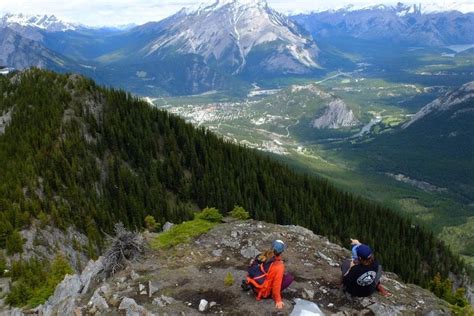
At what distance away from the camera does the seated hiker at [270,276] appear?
93.5 ft

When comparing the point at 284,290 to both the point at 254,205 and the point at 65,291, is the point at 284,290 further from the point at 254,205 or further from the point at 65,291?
the point at 254,205

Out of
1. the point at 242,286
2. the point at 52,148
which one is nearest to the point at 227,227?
the point at 242,286

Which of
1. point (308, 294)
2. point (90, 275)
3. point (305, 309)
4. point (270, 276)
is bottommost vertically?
point (90, 275)

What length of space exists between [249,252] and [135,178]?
243 ft

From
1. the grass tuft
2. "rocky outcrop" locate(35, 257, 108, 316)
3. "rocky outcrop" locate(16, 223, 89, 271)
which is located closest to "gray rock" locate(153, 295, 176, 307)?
"rocky outcrop" locate(35, 257, 108, 316)

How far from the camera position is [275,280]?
2878 centimetres

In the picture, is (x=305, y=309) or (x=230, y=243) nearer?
(x=305, y=309)

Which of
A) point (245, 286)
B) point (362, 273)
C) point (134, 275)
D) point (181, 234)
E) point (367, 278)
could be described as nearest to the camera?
point (362, 273)

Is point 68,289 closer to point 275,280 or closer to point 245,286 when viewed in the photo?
point 245,286

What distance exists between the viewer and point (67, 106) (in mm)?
117812

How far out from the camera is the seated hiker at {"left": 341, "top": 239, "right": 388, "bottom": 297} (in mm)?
29070

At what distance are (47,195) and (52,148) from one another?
18252mm

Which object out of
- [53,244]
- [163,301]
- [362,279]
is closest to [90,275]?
[163,301]

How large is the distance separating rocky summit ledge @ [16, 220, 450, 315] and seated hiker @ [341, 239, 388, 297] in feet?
3.04
